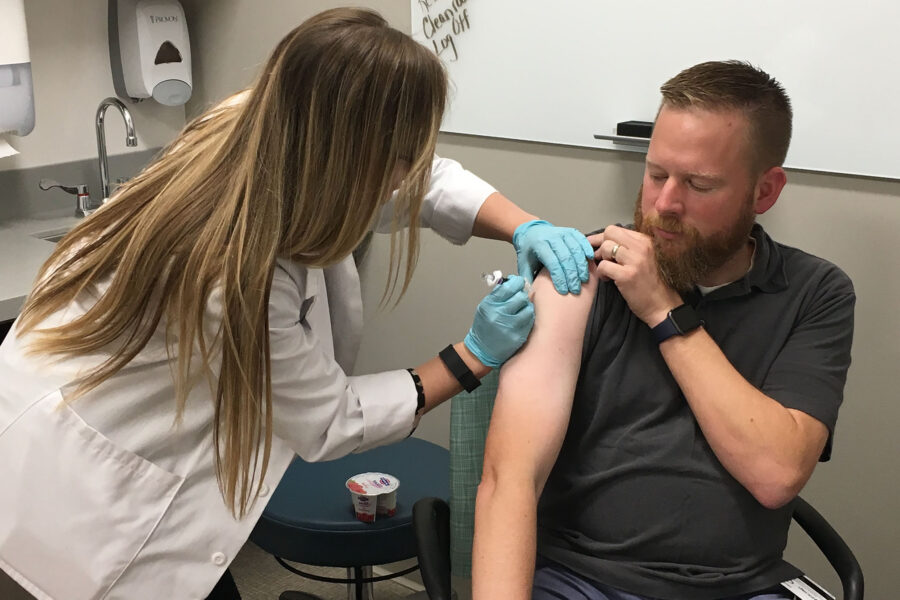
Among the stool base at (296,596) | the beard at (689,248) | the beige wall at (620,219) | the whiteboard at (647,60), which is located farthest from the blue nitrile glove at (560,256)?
the stool base at (296,596)

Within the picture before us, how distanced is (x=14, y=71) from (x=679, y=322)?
5.26 feet

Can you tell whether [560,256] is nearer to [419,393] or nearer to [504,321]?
[504,321]

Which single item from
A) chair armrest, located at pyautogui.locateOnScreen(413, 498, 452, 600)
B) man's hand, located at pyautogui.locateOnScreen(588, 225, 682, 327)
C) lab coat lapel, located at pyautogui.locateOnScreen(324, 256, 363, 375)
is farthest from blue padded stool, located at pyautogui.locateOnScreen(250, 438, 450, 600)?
man's hand, located at pyautogui.locateOnScreen(588, 225, 682, 327)

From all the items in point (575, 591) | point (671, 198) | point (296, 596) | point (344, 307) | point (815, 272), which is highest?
point (671, 198)

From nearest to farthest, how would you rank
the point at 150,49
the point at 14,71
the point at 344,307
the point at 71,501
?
the point at 71,501, the point at 344,307, the point at 14,71, the point at 150,49

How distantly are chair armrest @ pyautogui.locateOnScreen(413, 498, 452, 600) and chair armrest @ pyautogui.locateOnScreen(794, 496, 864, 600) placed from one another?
576 mm

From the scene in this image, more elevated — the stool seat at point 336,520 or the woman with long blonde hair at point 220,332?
the woman with long blonde hair at point 220,332

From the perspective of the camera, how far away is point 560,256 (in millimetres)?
1489

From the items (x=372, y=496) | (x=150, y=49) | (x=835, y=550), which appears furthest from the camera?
(x=150, y=49)

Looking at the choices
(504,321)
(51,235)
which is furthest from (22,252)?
(504,321)

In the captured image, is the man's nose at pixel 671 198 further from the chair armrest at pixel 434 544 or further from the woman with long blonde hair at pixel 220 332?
the chair armrest at pixel 434 544

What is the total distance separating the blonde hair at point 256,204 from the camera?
1.22 metres

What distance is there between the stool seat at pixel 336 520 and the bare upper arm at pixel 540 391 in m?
0.45

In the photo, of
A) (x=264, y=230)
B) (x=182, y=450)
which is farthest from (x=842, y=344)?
(x=182, y=450)
